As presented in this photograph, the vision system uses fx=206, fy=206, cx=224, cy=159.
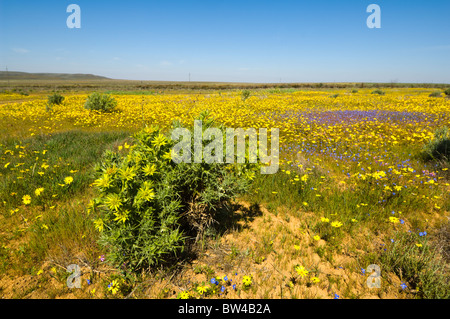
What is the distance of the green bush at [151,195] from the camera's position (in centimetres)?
226

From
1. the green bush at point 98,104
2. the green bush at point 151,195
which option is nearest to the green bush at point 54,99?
the green bush at point 98,104

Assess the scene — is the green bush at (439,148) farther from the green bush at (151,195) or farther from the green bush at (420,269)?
the green bush at (151,195)

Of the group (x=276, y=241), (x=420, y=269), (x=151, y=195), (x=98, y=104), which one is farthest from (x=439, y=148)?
(x=98, y=104)

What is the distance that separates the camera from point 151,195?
221 cm

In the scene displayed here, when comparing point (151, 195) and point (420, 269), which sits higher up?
point (151, 195)

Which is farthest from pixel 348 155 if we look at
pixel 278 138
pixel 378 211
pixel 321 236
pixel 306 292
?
pixel 306 292

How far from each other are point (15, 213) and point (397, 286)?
5.97 m

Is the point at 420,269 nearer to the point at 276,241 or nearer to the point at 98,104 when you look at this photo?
the point at 276,241

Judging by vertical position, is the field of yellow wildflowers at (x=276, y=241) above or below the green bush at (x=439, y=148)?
below

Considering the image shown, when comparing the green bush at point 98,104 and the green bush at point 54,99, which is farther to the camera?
the green bush at point 54,99

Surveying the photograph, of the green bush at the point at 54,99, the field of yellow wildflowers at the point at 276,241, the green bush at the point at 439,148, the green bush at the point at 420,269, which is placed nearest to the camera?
the green bush at the point at 420,269

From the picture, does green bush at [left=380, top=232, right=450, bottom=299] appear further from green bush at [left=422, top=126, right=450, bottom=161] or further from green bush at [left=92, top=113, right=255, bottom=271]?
green bush at [left=422, top=126, right=450, bottom=161]

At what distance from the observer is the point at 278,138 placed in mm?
7684
